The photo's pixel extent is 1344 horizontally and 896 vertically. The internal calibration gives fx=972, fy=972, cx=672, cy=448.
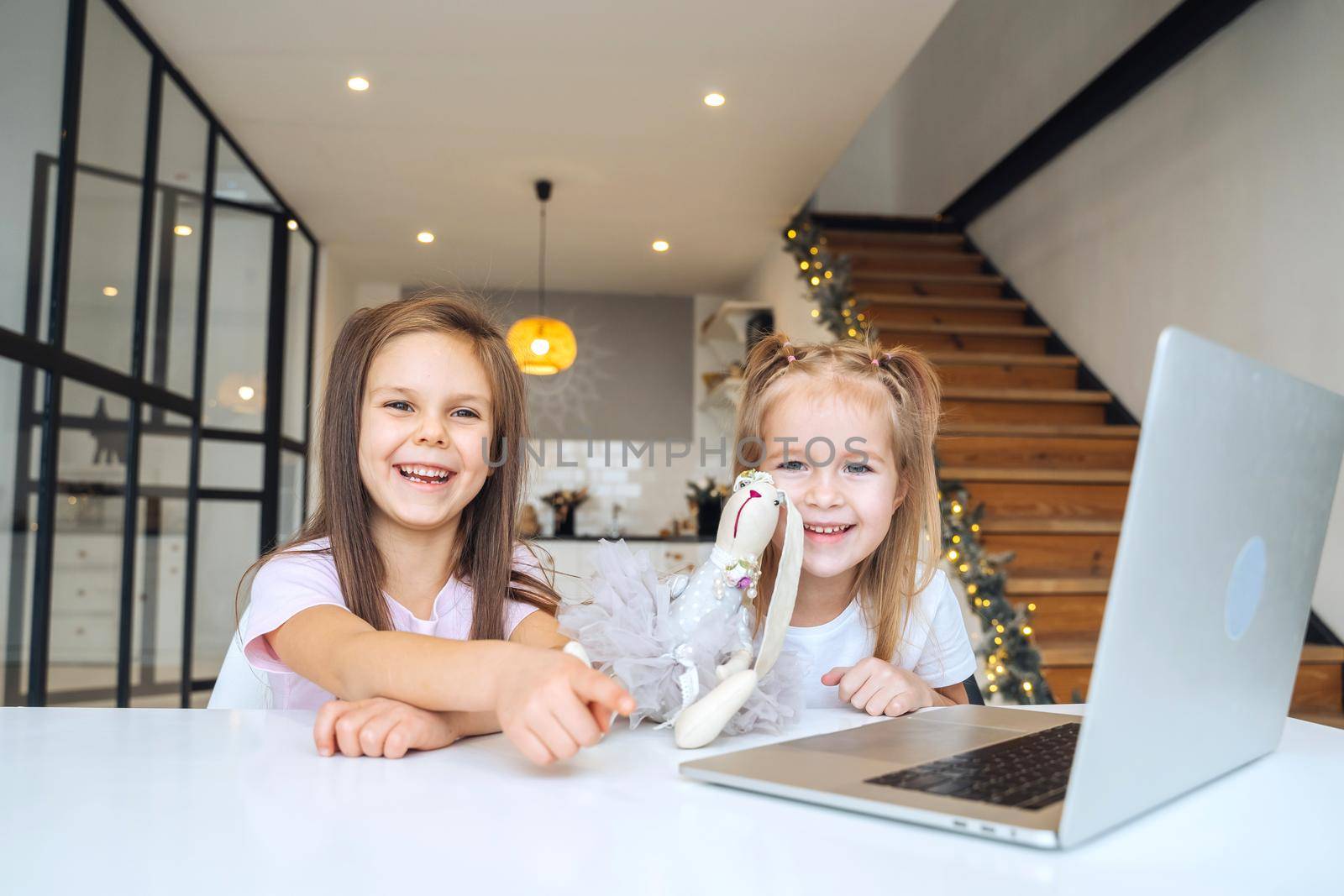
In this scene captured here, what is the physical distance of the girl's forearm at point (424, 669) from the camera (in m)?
0.64

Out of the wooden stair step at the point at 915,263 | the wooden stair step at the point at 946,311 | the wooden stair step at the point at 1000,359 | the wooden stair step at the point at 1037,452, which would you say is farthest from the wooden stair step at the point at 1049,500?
the wooden stair step at the point at 915,263

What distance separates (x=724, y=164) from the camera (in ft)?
13.2

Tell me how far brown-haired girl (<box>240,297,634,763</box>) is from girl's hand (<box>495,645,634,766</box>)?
158 mm

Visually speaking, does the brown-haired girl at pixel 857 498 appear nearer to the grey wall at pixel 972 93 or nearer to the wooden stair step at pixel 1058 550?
the wooden stair step at pixel 1058 550

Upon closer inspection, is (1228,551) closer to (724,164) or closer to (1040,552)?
(1040,552)

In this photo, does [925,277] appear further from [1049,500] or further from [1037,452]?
[1049,500]

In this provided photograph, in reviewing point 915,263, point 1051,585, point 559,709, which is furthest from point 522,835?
point 915,263

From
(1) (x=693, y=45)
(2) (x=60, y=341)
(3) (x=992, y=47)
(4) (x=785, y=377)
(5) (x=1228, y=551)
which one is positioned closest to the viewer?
(5) (x=1228, y=551)

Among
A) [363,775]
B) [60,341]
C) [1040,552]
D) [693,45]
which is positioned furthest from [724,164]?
[363,775]

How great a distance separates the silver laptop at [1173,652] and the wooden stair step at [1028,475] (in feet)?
8.61

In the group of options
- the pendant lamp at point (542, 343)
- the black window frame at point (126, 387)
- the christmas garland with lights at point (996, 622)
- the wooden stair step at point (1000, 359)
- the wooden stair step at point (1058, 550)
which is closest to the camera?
the black window frame at point (126, 387)

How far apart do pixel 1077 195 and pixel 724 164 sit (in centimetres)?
151

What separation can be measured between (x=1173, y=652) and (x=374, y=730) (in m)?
0.48

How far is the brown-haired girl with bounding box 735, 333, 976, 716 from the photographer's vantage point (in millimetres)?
1031
